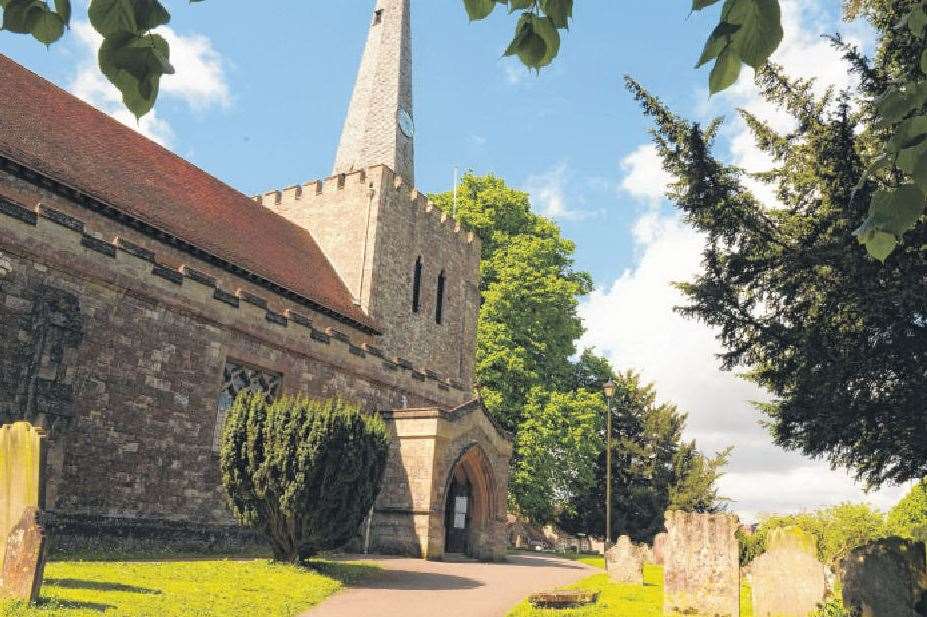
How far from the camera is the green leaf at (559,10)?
257 cm

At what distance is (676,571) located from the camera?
10125 mm

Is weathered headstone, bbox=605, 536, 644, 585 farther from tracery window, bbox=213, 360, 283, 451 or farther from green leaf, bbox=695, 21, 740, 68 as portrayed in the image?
green leaf, bbox=695, 21, 740, 68

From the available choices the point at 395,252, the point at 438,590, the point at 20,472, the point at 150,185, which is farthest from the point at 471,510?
the point at 20,472

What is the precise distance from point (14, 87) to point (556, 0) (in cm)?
1720

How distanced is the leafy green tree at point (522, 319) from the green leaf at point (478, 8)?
2595 cm

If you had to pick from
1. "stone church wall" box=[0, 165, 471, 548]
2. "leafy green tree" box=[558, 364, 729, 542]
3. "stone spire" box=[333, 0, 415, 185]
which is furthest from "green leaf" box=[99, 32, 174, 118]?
"leafy green tree" box=[558, 364, 729, 542]

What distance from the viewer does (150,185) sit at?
1742 cm

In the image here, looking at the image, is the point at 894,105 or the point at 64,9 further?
the point at 894,105

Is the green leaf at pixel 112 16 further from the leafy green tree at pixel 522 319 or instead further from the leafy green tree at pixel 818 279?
the leafy green tree at pixel 522 319

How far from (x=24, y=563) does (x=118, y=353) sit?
5.98 metres

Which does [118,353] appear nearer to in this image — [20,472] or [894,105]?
[20,472]

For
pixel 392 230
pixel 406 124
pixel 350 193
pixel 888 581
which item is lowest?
pixel 888 581

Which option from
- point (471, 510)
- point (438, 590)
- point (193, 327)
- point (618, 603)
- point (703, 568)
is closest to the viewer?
point (703, 568)

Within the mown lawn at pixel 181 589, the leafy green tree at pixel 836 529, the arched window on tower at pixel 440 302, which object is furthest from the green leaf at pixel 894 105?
the arched window on tower at pixel 440 302
